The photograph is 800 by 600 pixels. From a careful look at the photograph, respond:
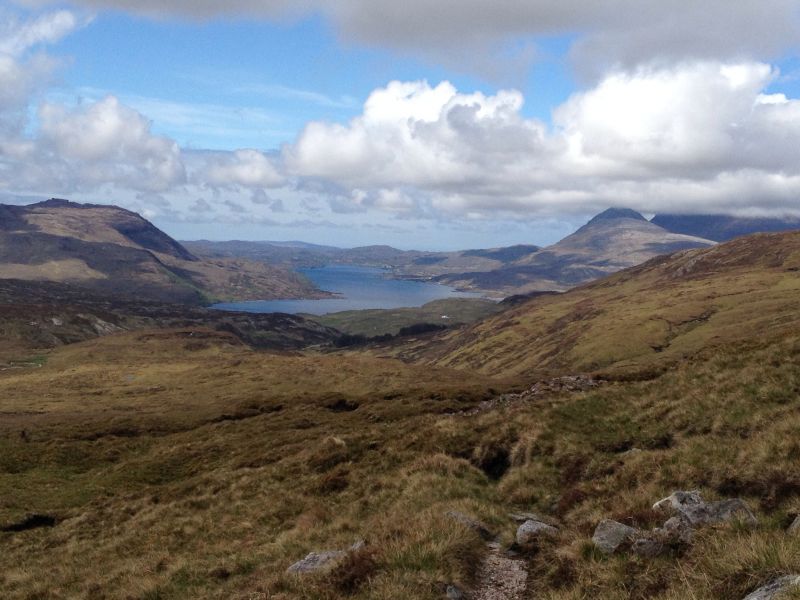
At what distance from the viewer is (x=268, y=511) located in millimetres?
22016

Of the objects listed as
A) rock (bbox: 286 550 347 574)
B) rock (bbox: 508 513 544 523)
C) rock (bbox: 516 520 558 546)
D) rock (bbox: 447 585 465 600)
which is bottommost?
rock (bbox: 508 513 544 523)

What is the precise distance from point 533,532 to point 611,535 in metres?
2.82

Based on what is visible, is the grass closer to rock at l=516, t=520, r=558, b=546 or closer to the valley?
the valley

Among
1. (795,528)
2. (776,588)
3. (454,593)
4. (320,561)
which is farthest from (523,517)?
(776,588)

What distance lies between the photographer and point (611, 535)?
1127cm

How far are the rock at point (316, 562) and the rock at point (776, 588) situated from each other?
8154mm

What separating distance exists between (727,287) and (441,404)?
17400cm

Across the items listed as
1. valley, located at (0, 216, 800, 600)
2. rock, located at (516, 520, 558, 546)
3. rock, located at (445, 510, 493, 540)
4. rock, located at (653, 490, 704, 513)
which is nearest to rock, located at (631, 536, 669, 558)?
valley, located at (0, 216, 800, 600)

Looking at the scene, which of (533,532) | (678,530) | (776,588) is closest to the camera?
(776,588)

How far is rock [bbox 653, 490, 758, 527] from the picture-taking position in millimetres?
10711

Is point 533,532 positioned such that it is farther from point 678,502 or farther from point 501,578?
point 678,502

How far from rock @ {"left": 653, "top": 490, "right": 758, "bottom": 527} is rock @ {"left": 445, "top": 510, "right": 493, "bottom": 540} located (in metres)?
4.26

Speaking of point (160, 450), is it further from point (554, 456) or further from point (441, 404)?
point (554, 456)

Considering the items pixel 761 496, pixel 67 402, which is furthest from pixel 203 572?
Result: pixel 67 402
